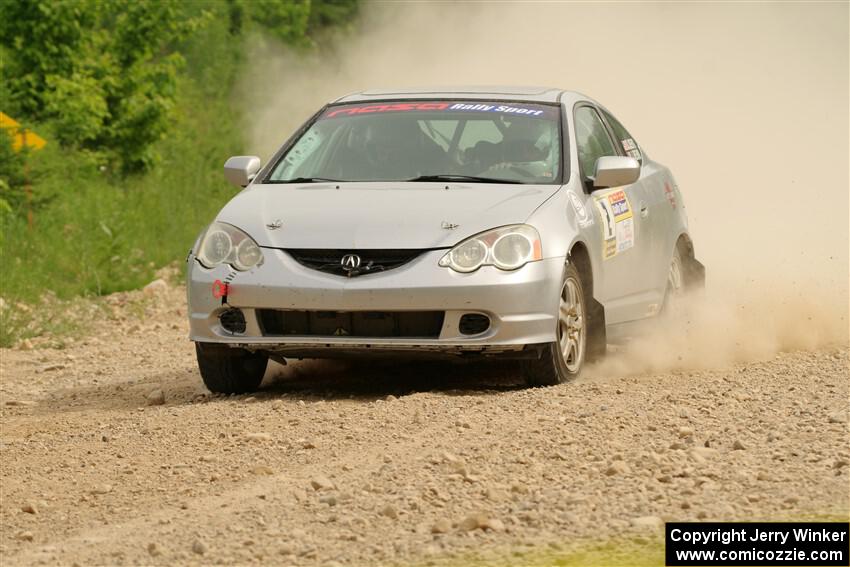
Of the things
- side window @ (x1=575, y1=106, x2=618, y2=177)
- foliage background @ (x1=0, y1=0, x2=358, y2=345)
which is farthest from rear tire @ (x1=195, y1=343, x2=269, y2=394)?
foliage background @ (x1=0, y1=0, x2=358, y2=345)

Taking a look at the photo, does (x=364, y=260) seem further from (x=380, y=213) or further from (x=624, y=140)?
(x=624, y=140)

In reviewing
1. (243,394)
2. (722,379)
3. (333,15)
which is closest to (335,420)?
(243,394)

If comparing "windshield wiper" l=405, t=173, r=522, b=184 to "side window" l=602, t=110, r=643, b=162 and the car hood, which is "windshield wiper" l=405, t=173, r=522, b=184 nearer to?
the car hood

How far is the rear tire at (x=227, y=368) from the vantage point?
29.3 feet

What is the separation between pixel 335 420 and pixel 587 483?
180cm

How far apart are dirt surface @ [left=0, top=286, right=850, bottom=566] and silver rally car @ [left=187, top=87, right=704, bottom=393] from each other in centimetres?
30

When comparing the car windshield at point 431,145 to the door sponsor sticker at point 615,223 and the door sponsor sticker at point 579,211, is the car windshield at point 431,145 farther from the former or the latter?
the door sponsor sticker at point 615,223

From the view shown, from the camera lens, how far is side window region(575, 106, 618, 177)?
31.8 feet

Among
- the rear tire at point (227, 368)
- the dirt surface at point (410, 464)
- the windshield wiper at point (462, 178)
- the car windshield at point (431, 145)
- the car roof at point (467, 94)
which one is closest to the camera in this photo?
the dirt surface at point (410, 464)

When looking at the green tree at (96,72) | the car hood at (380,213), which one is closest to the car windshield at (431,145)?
the car hood at (380,213)

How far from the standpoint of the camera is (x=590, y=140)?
396 inches

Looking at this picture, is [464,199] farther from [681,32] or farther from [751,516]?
[681,32]

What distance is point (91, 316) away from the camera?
14.1m

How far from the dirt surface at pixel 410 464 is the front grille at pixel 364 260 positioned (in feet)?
2.11
